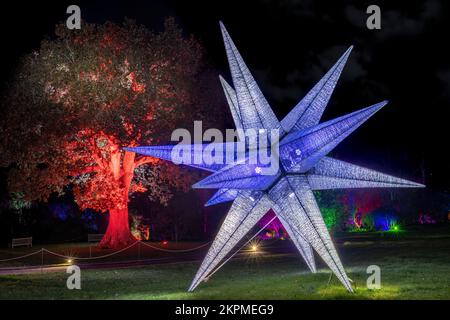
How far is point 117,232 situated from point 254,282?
18.7 metres

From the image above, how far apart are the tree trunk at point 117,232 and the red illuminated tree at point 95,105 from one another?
58 millimetres

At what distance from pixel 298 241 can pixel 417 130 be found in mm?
45551

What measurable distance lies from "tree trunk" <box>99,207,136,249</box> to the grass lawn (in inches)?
415

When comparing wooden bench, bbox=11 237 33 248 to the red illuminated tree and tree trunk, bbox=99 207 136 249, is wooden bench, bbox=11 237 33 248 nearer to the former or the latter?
the red illuminated tree

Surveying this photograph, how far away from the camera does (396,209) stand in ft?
202

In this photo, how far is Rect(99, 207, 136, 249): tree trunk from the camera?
1347 inches

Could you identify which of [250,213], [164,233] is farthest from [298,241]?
[164,233]

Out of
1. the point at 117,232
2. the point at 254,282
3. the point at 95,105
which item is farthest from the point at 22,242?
the point at 254,282

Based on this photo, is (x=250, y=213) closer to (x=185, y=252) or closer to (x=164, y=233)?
(x=185, y=252)

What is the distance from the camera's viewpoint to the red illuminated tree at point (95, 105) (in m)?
30.1

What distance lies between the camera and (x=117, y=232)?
34312 mm

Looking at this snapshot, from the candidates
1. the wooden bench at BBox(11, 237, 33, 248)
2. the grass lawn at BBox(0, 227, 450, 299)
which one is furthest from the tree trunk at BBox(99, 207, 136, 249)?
the grass lawn at BBox(0, 227, 450, 299)

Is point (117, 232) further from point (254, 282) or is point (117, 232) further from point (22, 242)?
point (254, 282)

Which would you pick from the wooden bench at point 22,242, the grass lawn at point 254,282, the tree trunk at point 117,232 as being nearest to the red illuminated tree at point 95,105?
the tree trunk at point 117,232
